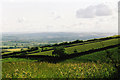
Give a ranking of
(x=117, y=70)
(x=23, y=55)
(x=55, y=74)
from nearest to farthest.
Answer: (x=55, y=74) < (x=117, y=70) < (x=23, y=55)

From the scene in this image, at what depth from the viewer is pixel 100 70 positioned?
11367 mm

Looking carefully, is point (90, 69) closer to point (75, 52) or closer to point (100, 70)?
point (100, 70)

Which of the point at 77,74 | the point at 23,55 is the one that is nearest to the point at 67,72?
the point at 77,74

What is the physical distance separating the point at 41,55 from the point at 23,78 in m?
14.1

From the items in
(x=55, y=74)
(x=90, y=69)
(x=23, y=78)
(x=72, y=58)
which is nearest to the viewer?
(x=23, y=78)

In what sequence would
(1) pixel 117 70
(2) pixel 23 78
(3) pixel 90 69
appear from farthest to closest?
(1) pixel 117 70 < (3) pixel 90 69 < (2) pixel 23 78

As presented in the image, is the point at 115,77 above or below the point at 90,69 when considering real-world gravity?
below

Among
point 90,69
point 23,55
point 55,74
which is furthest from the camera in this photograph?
point 23,55

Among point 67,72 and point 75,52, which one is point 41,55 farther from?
point 67,72

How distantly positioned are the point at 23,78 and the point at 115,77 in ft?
24.5

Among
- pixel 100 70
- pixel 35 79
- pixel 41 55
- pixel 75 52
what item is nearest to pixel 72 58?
pixel 75 52

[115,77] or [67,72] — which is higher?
[67,72]

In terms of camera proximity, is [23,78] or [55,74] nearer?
[23,78]

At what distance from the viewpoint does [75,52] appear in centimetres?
2325
